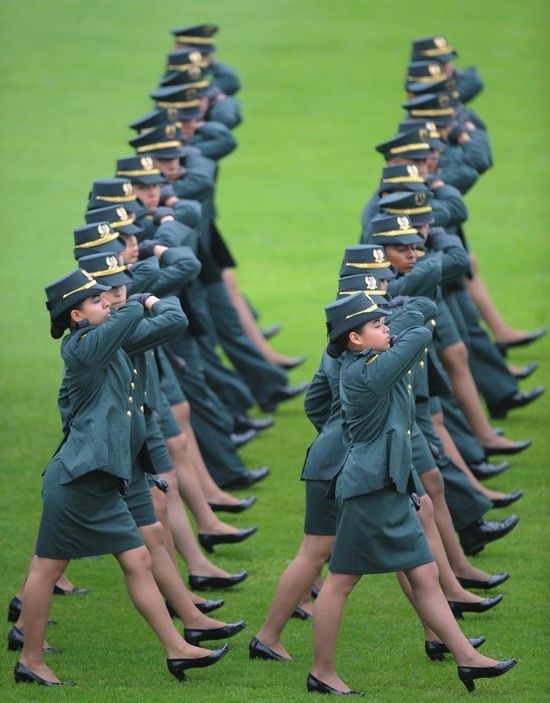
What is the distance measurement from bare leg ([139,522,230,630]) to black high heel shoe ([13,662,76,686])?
2.17 ft

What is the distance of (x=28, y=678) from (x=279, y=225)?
13.1m

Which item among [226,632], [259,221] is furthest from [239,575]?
[259,221]

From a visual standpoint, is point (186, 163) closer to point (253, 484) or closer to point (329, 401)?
point (253, 484)

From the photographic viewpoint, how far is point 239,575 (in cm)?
997

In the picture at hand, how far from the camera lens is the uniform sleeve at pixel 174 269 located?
32.3 ft

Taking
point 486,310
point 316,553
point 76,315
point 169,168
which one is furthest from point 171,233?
point 486,310

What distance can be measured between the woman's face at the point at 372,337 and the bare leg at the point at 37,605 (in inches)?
61.8

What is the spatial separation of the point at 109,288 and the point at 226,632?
1.71 m

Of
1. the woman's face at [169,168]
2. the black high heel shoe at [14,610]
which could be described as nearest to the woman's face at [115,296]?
the black high heel shoe at [14,610]

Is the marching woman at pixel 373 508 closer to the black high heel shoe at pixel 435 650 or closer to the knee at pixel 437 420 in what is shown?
the black high heel shoe at pixel 435 650

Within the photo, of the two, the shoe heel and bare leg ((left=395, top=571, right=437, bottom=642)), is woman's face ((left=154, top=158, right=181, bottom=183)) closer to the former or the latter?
the shoe heel

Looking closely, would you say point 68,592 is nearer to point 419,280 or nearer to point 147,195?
point 147,195

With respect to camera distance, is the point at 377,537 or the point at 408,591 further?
the point at 408,591

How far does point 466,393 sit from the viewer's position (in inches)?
482
